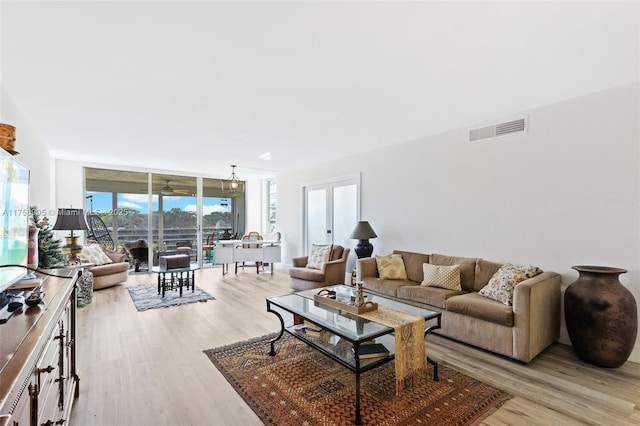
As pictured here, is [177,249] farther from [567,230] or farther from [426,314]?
[567,230]

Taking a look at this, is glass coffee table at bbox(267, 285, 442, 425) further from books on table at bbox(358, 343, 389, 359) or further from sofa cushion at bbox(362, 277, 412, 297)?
sofa cushion at bbox(362, 277, 412, 297)

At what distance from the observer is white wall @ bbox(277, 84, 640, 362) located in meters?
2.71

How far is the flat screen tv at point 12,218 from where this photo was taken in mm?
1537

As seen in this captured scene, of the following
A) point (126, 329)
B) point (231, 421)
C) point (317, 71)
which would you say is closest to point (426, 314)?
point (231, 421)

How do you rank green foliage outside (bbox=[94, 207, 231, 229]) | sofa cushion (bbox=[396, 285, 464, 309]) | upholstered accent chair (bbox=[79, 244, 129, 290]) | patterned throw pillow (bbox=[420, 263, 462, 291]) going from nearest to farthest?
sofa cushion (bbox=[396, 285, 464, 309]) → patterned throw pillow (bbox=[420, 263, 462, 291]) → upholstered accent chair (bbox=[79, 244, 129, 290]) → green foliage outside (bbox=[94, 207, 231, 229])

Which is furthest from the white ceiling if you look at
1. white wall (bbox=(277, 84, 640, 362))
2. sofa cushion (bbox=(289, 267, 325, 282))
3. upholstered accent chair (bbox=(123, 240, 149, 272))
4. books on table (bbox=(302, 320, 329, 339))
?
upholstered accent chair (bbox=(123, 240, 149, 272))

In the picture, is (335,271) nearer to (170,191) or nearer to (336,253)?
(336,253)

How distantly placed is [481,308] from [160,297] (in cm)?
444

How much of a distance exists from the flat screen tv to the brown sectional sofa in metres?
3.32

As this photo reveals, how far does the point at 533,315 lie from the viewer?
2621 mm

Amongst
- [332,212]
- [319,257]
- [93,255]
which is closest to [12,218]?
[319,257]

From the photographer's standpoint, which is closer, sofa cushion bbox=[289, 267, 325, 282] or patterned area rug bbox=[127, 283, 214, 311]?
patterned area rug bbox=[127, 283, 214, 311]

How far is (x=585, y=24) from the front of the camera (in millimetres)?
1878

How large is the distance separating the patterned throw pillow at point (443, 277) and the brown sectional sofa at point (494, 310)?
0.37ft
